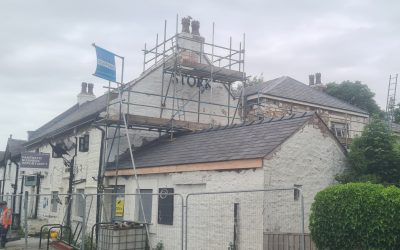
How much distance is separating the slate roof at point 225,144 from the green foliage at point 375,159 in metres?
1.95

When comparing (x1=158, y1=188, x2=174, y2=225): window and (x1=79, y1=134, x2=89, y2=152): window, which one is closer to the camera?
(x1=158, y1=188, x2=174, y2=225): window

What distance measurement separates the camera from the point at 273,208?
11062mm

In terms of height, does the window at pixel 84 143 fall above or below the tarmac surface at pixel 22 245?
above

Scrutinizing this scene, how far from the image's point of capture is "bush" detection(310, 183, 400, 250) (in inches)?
323

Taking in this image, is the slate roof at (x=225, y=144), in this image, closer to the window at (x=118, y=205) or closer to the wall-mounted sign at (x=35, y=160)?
the window at (x=118, y=205)

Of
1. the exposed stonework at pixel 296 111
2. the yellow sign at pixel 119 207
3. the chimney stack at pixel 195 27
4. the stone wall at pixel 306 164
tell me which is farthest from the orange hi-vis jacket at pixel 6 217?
the exposed stonework at pixel 296 111

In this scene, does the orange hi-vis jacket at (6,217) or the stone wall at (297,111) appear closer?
the orange hi-vis jacket at (6,217)

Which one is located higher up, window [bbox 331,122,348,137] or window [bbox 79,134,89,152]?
window [bbox 331,122,348,137]

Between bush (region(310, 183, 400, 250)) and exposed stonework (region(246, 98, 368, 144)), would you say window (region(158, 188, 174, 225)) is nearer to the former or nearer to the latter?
bush (region(310, 183, 400, 250))

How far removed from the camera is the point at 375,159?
1300 cm

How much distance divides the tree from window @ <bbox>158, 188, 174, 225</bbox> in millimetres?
32254

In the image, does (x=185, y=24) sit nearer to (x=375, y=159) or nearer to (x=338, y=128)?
(x=338, y=128)

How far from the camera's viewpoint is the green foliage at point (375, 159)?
1282 centimetres

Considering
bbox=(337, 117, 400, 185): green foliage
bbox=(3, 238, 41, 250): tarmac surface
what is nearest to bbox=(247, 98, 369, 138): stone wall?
bbox=(337, 117, 400, 185): green foliage
